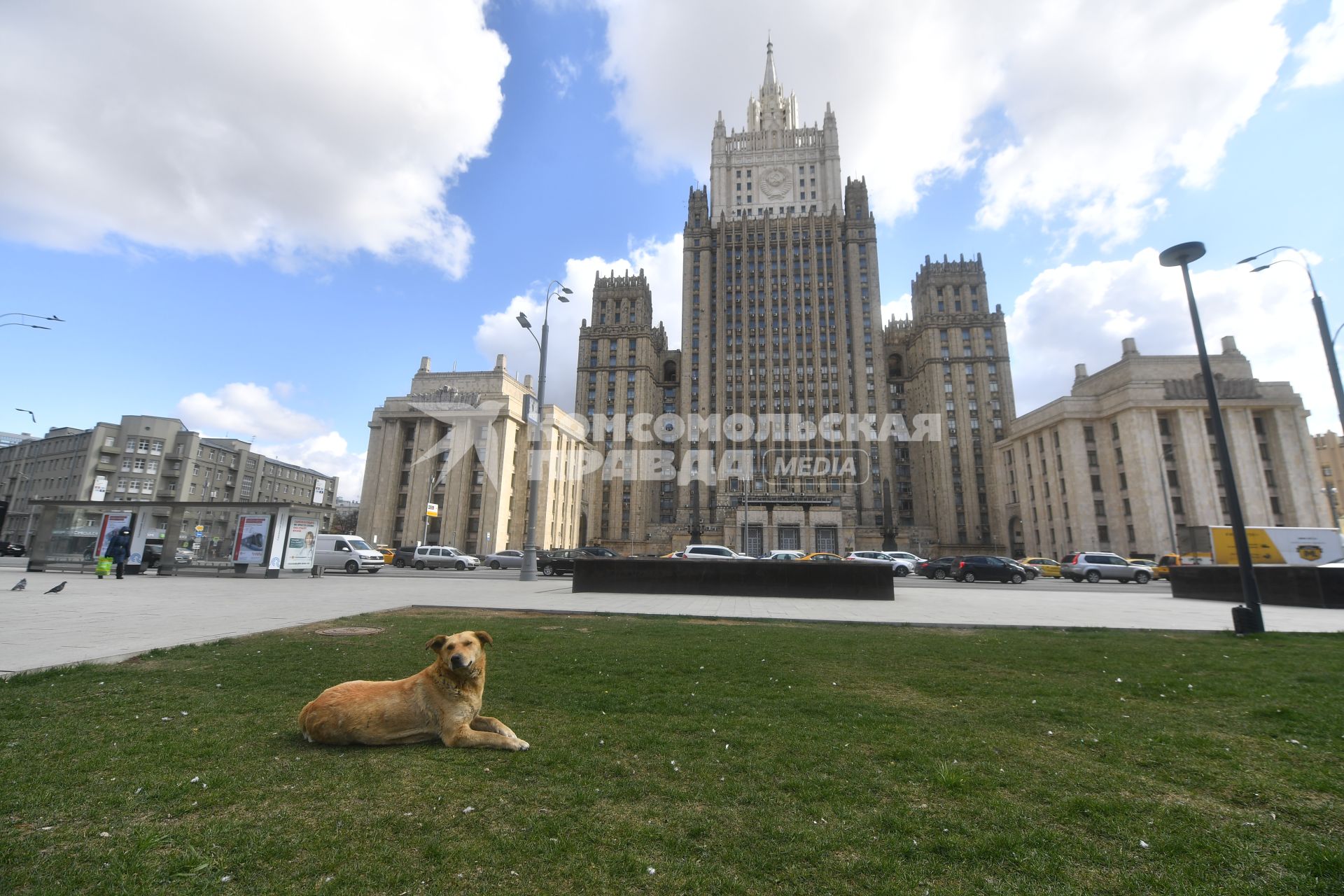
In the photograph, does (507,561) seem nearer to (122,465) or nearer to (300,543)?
(300,543)

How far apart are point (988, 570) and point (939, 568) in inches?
147

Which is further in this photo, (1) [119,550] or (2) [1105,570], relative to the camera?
(2) [1105,570]

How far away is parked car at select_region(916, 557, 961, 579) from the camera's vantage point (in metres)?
34.4

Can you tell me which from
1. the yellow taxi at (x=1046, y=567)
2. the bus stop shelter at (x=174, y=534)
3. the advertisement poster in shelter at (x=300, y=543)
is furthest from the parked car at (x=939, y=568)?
the advertisement poster in shelter at (x=300, y=543)

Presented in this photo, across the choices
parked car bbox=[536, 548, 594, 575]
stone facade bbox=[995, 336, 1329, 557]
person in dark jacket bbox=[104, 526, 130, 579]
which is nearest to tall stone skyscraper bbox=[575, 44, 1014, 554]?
stone facade bbox=[995, 336, 1329, 557]

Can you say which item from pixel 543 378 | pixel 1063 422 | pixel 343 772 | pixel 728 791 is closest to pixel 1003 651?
pixel 728 791

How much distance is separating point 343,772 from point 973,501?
89.1 metres

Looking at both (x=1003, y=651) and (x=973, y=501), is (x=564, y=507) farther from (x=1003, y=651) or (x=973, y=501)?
(x=1003, y=651)

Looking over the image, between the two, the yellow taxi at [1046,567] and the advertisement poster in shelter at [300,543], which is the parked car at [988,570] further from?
the advertisement poster in shelter at [300,543]

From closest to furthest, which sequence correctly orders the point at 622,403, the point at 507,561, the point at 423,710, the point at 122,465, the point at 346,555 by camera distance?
1. the point at 423,710
2. the point at 346,555
3. the point at 507,561
4. the point at 122,465
5. the point at 622,403

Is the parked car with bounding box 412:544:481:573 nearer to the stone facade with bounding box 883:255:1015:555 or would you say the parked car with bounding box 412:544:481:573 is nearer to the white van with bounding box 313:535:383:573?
the white van with bounding box 313:535:383:573

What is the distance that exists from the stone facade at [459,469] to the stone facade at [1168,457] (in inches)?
2352

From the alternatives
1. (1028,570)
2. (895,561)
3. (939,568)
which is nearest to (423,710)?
(939,568)

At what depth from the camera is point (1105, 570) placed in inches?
1271
